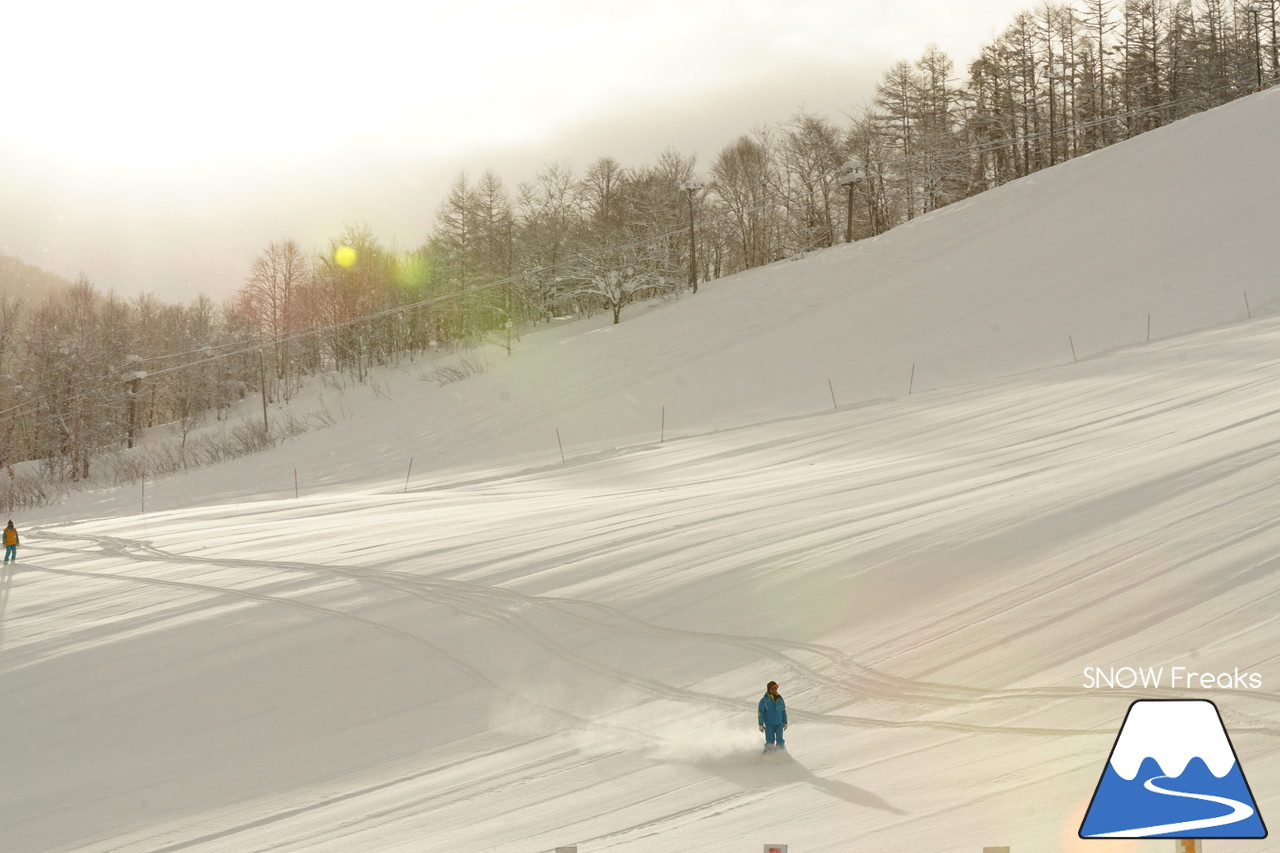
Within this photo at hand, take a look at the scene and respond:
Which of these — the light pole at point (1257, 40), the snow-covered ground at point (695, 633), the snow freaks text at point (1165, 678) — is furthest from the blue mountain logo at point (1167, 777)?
the light pole at point (1257, 40)

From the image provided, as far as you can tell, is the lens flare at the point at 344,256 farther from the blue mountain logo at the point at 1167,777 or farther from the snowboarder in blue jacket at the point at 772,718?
the blue mountain logo at the point at 1167,777

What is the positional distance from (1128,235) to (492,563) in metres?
33.3

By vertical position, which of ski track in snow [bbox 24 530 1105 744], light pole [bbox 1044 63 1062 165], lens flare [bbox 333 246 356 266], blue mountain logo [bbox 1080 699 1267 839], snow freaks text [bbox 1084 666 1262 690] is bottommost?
ski track in snow [bbox 24 530 1105 744]

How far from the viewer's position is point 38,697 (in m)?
12.7

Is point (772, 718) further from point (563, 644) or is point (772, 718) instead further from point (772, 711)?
point (563, 644)

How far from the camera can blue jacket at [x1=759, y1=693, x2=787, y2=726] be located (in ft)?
27.9

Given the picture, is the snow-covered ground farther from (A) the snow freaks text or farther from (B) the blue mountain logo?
(B) the blue mountain logo

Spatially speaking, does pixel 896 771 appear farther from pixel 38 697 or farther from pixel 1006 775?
pixel 38 697

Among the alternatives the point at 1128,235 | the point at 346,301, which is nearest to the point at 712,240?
the point at 346,301

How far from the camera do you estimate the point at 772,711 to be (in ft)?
27.9

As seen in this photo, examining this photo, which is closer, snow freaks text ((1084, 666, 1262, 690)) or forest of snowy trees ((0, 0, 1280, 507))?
snow freaks text ((1084, 666, 1262, 690))

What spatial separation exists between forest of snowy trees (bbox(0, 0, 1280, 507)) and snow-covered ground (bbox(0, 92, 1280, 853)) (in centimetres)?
3628

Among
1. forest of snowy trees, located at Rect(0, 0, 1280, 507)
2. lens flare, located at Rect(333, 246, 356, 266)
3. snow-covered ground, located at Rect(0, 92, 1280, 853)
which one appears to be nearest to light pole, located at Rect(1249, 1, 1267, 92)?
forest of snowy trees, located at Rect(0, 0, 1280, 507)

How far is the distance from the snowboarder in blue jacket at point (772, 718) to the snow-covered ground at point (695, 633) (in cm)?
28
